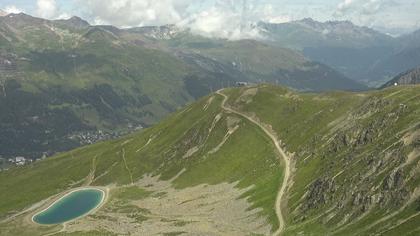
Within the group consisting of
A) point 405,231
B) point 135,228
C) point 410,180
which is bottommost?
point 405,231

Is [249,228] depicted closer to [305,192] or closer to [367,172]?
[305,192]

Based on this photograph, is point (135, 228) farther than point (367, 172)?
Yes

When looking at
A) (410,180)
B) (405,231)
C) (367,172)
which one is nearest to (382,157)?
(367,172)

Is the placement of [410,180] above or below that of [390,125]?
below

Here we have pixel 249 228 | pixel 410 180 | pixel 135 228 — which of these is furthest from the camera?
pixel 135 228

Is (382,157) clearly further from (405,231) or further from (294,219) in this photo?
(405,231)

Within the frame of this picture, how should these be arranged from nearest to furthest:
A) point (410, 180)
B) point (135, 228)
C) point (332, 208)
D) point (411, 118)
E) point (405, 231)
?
point (405, 231)
point (410, 180)
point (332, 208)
point (411, 118)
point (135, 228)

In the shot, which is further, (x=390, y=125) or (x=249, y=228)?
(x=390, y=125)

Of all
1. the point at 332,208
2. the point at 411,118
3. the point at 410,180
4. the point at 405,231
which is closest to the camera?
the point at 405,231

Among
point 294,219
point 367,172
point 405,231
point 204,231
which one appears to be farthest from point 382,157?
point 204,231
